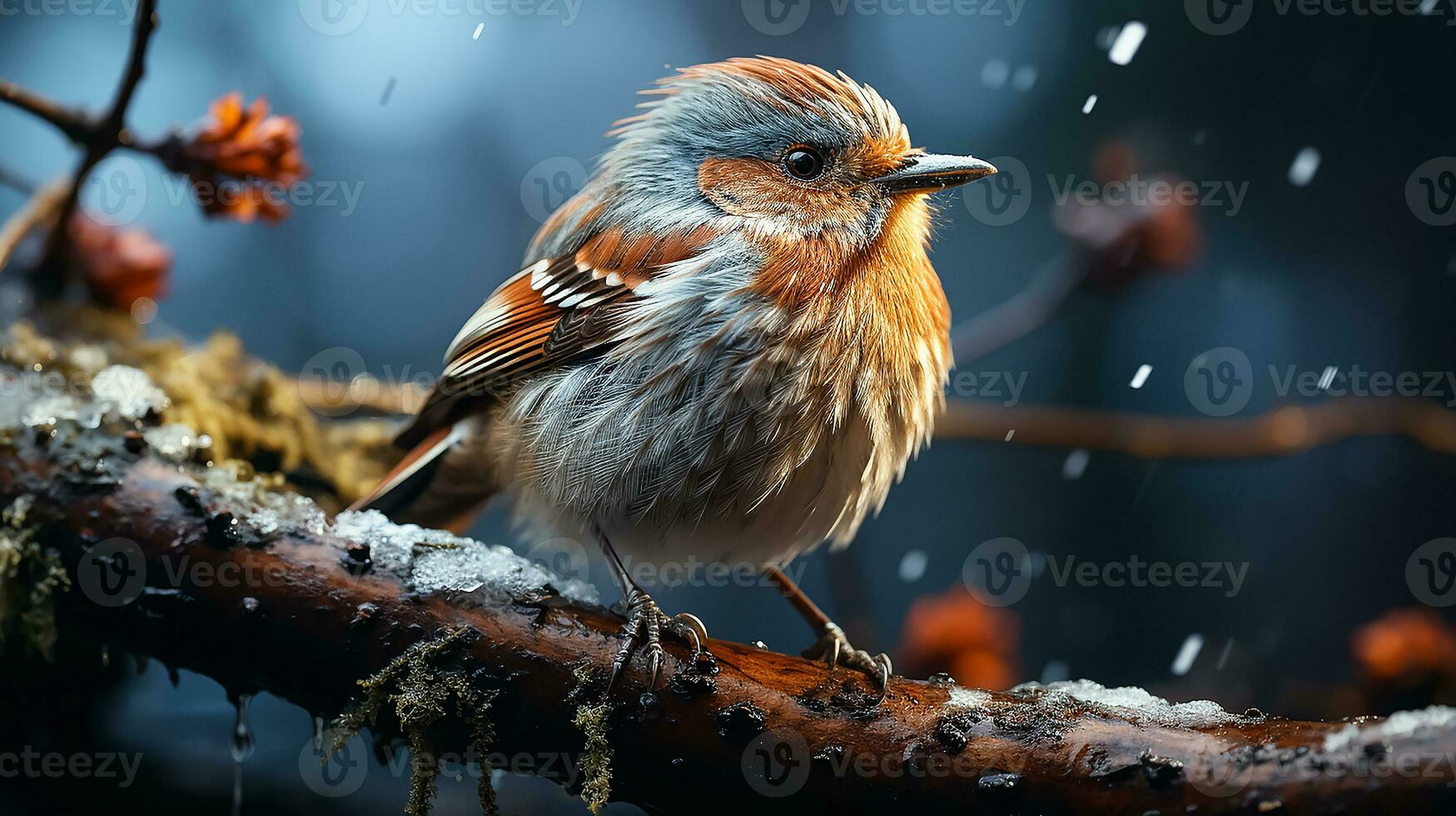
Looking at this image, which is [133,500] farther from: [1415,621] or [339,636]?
[1415,621]

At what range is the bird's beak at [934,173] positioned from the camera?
1601mm

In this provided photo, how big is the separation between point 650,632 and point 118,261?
2053 mm

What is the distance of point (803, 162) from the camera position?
66.9 inches

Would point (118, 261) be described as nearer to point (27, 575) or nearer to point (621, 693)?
point (27, 575)

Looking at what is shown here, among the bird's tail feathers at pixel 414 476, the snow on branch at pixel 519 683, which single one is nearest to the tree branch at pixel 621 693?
the snow on branch at pixel 519 683

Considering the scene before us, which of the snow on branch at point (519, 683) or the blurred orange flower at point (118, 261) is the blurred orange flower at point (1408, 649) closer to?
the snow on branch at point (519, 683)

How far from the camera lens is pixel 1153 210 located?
8.24ft

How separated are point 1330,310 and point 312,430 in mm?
2997

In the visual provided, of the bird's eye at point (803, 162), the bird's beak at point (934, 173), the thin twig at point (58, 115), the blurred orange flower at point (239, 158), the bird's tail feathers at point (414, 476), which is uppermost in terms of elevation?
the bird's beak at point (934, 173)

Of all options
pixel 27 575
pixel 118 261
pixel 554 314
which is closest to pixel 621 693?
pixel 554 314

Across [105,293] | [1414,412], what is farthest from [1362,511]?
[105,293]

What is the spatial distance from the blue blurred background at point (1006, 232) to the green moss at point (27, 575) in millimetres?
696

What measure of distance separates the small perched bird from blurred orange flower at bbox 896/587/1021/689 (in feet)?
1.97

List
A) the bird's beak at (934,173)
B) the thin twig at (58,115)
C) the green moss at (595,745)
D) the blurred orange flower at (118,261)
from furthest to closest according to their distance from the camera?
the blurred orange flower at (118,261), the thin twig at (58,115), the bird's beak at (934,173), the green moss at (595,745)
